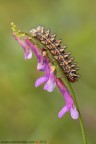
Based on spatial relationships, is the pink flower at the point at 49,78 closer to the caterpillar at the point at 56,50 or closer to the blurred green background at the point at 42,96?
the caterpillar at the point at 56,50

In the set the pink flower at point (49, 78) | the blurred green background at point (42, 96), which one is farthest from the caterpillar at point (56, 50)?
the blurred green background at point (42, 96)

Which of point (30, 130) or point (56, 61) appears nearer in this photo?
point (56, 61)

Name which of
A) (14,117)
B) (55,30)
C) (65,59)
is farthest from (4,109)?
(65,59)

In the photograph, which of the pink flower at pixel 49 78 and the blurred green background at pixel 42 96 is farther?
the blurred green background at pixel 42 96

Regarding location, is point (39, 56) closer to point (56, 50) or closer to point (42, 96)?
point (56, 50)

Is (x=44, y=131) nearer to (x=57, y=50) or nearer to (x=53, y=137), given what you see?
(x=53, y=137)

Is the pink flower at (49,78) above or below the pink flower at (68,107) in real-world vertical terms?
above

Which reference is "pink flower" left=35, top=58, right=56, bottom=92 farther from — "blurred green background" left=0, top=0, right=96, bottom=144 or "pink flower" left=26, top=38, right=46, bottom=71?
"blurred green background" left=0, top=0, right=96, bottom=144

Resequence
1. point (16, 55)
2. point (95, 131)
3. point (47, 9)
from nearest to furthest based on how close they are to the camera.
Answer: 1. point (95, 131)
2. point (16, 55)
3. point (47, 9)
